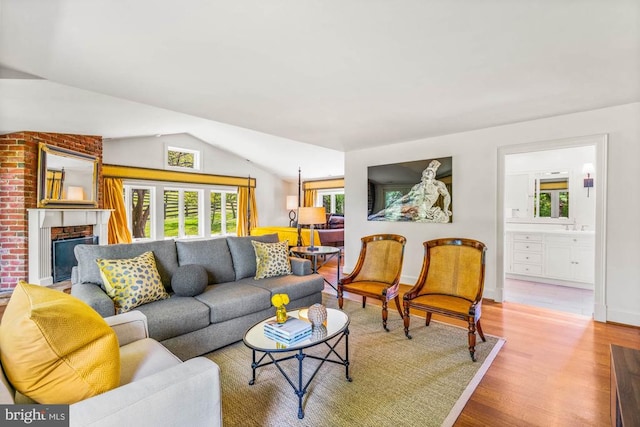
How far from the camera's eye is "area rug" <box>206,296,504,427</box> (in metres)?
1.71

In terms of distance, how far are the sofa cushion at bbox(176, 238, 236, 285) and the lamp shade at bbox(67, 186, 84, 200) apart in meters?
3.23

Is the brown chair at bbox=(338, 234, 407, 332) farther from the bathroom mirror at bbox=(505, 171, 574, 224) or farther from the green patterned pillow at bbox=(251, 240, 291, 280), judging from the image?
the bathroom mirror at bbox=(505, 171, 574, 224)

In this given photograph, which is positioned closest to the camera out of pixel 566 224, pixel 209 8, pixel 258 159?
pixel 209 8

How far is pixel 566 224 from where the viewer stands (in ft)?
15.5

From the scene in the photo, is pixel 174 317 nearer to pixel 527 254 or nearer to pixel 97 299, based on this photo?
pixel 97 299

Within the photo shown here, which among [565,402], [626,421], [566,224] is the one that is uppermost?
[566,224]

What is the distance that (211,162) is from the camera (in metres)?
8.27

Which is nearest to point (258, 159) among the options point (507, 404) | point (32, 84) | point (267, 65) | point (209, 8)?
point (32, 84)

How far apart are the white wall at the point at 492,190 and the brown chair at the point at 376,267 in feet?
3.94

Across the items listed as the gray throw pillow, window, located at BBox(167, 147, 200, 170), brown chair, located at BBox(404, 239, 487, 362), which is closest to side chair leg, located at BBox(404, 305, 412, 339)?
brown chair, located at BBox(404, 239, 487, 362)

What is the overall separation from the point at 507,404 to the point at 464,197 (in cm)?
275

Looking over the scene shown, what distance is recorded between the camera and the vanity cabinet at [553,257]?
4.28m

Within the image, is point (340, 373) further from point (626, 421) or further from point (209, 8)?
point (209, 8)

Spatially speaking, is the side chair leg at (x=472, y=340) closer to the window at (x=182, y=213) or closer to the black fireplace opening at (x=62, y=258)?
the black fireplace opening at (x=62, y=258)
